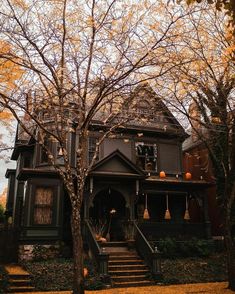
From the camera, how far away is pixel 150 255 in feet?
47.8

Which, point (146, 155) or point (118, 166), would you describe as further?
point (146, 155)

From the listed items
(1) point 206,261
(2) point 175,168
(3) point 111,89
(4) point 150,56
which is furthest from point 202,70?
(2) point 175,168

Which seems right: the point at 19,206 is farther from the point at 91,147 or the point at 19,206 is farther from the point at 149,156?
the point at 149,156

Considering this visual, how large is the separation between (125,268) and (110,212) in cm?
597

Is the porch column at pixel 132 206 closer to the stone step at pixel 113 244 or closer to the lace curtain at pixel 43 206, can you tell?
the stone step at pixel 113 244

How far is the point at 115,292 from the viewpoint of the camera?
11.6m

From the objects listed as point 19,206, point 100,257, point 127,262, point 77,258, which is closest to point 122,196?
point 127,262

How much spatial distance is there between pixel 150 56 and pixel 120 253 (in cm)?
940

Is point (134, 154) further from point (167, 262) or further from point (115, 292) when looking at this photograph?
point (115, 292)

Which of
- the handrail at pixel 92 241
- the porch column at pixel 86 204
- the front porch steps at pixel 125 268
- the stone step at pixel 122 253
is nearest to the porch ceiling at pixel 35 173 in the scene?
the porch column at pixel 86 204

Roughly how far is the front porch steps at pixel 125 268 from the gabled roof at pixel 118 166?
13.2 feet

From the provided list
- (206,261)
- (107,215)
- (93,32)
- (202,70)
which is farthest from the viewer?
(107,215)

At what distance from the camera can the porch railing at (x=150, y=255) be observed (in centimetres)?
1398

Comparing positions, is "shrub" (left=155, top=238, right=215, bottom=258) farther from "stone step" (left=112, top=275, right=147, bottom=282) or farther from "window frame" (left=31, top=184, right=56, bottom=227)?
"window frame" (left=31, top=184, right=56, bottom=227)
